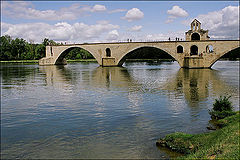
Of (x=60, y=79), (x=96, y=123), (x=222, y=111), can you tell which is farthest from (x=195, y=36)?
(x=96, y=123)

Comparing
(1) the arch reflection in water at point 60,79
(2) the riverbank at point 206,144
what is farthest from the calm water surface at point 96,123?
(1) the arch reflection in water at point 60,79

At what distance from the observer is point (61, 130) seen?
13.4 metres

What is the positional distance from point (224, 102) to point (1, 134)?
42.8ft

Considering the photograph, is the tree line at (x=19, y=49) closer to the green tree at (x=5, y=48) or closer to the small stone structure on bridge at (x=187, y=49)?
the green tree at (x=5, y=48)

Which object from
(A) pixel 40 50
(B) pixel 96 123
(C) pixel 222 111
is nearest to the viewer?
(B) pixel 96 123

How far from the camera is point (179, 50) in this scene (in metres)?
70.6

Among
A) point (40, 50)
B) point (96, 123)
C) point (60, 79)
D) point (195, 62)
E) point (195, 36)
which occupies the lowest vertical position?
point (96, 123)

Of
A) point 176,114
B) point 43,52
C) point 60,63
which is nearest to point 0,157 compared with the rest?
point 176,114

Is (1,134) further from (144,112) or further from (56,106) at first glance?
(144,112)

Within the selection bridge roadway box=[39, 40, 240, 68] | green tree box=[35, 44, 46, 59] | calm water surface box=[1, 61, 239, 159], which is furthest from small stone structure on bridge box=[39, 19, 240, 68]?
green tree box=[35, 44, 46, 59]

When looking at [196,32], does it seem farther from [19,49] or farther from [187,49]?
[19,49]

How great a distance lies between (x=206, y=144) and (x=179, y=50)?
62601mm

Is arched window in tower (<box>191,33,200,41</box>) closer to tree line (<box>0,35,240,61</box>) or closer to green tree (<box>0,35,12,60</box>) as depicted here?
tree line (<box>0,35,240,61</box>)

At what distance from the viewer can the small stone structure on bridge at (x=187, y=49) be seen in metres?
62.0
